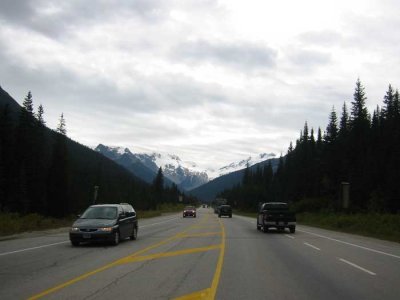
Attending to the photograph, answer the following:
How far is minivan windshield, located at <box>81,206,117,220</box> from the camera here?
20656 mm

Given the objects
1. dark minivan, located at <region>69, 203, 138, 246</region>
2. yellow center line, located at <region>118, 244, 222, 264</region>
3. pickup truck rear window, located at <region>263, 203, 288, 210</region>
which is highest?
pickup truck rear window, located at <region>263, 203, 288, 210</region>

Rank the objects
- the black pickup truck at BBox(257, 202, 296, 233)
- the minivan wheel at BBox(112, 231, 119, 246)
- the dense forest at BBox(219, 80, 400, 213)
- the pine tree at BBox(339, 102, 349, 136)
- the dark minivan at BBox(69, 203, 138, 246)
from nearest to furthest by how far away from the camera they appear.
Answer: the dark minivan at BBox(69, 203, 138, 246)
the minivan wheel at BBox(112, 231, 119, 246)
the black pickup truck at BBox(257, 202, 296, 233)
the dense forest at BBox(219, 80, 400, 213)
the pine tree at BBox(339, 102, 349, 136)

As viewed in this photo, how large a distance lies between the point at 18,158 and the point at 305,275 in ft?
246

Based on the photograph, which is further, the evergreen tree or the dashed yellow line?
the evergreen tree

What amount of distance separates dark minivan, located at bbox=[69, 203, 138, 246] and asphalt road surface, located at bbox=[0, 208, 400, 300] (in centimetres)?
49

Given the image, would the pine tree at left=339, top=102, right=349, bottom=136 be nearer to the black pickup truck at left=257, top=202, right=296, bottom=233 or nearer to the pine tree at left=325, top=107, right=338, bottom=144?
Answer: the pine tree at left=325, top=107, right=338, bottom=144

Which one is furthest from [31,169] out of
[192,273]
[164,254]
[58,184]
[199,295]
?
[199,295]

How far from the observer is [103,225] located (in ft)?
63.9

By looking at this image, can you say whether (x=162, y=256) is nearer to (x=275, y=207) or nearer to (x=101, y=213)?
(x=101, y=213)

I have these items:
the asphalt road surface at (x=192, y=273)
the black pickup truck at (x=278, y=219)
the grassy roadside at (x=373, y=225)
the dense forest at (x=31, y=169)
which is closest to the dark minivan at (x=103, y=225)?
the asphalt road surface at (x=192, y=273)

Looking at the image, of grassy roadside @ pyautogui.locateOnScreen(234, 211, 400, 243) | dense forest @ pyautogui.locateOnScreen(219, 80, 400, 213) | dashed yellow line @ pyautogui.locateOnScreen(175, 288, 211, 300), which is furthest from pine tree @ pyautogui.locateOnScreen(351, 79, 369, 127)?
dashed yellow line @ pyautogui.locateOnScreen(175, 288, 211, 300)

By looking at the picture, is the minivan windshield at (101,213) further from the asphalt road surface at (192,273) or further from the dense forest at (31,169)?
the dense forest at (31,169)

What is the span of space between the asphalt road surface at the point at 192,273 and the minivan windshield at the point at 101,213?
1.91m

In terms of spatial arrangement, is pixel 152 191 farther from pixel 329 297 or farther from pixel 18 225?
pixel 329 297
